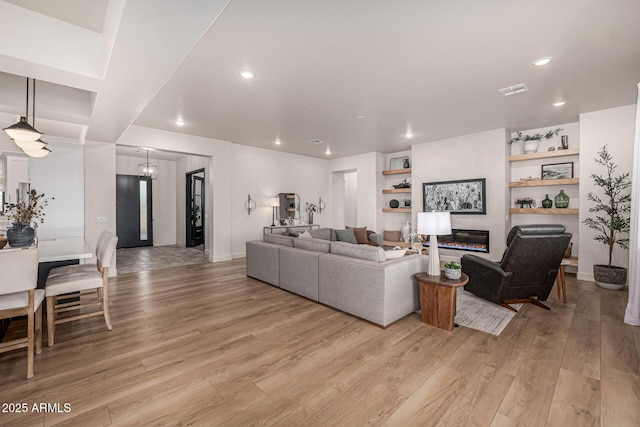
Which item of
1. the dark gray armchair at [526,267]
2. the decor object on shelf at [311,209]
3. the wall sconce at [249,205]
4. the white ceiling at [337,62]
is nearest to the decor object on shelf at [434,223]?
the dark gray armchair at [526,267]

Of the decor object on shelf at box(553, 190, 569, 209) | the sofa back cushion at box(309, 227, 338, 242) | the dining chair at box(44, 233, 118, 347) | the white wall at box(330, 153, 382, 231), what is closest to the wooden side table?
the sofa back cushion at box(309, 227, 338, 242)

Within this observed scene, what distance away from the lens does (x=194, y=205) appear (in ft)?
27.8

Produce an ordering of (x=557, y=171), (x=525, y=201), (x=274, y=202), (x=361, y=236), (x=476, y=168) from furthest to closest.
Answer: (x=274, y=202), (x=361, y=236), (x=476, y=168), (x=525, y=201), (x=557, y=171)

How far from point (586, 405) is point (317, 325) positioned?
83.3 inches

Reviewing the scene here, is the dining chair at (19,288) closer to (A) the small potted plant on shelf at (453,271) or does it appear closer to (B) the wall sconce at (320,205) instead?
(A) the small potted plant on shelf at (453,271)

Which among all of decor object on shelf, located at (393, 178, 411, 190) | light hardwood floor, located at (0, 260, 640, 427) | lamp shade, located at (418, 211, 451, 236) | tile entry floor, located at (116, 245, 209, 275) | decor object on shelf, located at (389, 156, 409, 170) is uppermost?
decor object on shelf, located at (389, 156, 409, 170)

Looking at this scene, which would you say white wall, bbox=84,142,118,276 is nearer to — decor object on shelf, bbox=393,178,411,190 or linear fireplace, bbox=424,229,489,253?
decor object on shelf, bbox=393,178,411,190

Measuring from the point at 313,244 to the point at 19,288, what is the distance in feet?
9.29

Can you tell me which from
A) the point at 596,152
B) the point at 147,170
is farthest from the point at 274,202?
the point at 596,152

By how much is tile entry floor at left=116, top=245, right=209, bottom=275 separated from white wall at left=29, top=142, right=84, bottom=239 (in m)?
1.22

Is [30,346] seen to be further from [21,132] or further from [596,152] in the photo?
[596,152]

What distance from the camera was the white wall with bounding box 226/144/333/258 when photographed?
6859mm

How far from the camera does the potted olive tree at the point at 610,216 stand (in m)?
4.18

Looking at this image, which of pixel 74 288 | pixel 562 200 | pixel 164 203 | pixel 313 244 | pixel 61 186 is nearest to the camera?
pixel 74 288
